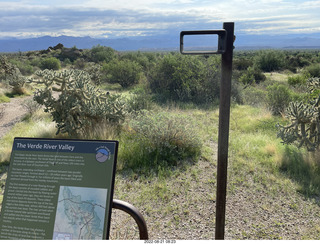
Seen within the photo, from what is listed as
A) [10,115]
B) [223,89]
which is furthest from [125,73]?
[223,89]

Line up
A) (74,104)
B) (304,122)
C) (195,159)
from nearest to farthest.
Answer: (304,122) → (195,159) → (74,104)

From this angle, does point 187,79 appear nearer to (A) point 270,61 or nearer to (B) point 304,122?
(B) point 304,122

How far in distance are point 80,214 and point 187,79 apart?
33.4 ft

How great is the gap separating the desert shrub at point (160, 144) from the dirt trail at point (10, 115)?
13.7 ft

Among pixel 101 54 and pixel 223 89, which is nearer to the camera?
pixel 223 89

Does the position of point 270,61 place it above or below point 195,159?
above

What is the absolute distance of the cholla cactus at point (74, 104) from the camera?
229 inches

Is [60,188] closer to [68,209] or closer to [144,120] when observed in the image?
[68,209]

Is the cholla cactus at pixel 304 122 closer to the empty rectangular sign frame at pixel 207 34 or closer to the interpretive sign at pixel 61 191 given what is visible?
the empty rectangular sign frame at pixel 207 34

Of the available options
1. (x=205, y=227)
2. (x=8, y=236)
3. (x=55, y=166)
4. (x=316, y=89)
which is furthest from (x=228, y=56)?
(x=316, y=89)

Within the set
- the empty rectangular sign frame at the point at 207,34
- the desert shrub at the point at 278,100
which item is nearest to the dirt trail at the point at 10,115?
the empty rectangular sign frame at the point at 207,34

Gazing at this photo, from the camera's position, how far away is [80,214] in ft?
6.37

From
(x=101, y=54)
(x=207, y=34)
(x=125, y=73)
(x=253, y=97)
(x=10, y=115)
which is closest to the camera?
(x=207, y=34)

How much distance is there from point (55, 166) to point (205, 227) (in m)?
2.13
